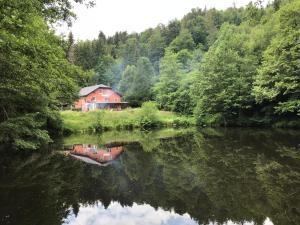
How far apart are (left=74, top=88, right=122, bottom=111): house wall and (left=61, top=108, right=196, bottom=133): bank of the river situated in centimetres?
1826

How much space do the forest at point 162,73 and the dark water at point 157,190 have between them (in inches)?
79.7

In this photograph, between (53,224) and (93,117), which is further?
(93,117)

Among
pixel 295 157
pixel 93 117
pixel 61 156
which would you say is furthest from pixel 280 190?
pixel 93 117

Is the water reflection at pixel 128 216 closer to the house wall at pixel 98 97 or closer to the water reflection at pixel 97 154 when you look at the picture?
the water reflection at pixel 97 154

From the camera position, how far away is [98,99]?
2616 inches

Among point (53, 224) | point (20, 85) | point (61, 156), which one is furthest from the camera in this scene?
point (61, 156)

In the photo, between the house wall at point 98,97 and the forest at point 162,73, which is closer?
the forest at point 162,73

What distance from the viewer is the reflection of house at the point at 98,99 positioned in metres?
65.2

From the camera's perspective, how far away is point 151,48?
92312 mm

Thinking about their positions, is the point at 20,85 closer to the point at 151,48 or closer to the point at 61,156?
the point at 61,156

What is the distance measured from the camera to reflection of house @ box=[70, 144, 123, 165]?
722 inches

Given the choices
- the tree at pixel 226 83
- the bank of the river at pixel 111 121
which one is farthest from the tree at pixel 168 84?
the tree at pixel 226 83

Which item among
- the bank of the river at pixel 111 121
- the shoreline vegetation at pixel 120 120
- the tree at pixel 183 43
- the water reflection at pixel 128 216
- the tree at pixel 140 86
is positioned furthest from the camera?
the tree at pixel 183 43

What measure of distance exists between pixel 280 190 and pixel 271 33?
119 ft
